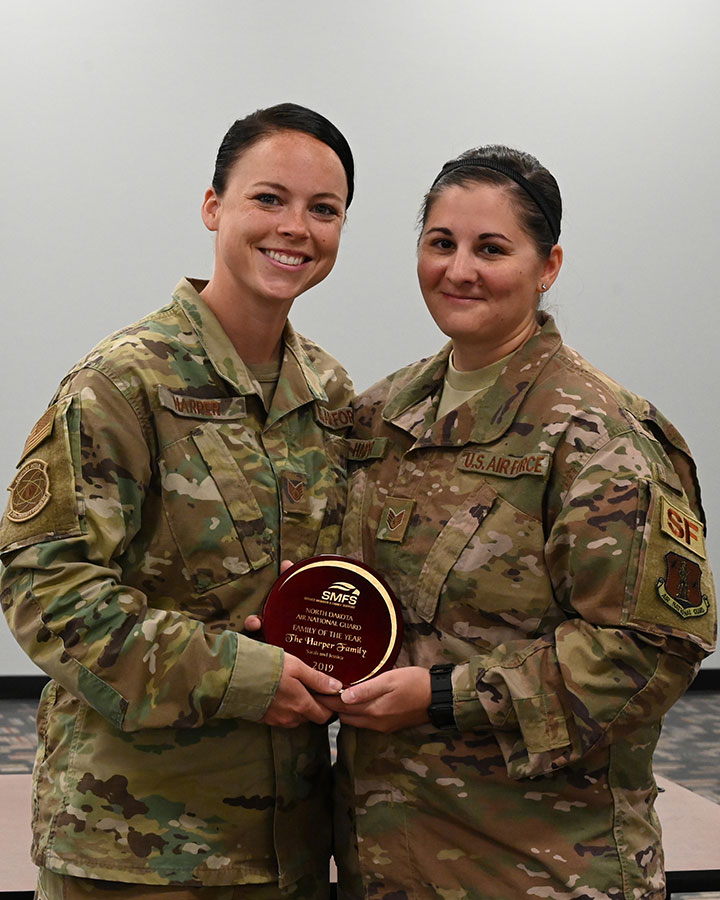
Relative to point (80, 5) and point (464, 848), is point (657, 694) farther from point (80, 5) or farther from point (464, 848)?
point (80, 5)

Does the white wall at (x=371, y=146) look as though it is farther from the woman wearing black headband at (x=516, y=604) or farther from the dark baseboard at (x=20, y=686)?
the woman wearing black headband at (x=516, y=604)

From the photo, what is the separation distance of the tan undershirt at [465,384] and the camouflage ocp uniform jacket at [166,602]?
0.26 m

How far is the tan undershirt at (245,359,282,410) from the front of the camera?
1.99m

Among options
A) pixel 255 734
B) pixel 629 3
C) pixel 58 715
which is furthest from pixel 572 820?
pixel 629 3

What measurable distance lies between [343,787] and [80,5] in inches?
172

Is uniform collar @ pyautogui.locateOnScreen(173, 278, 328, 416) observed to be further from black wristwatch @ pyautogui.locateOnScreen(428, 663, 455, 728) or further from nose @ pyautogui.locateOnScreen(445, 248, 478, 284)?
black wristwatch @ pyautogui.locateOnScreen(428, 663, 455, 728)

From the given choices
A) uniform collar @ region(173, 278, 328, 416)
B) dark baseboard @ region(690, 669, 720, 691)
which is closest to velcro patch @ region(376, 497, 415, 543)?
uniform collar @ region(173, 278, 328, 416)

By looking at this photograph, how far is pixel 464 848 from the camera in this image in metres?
1.80

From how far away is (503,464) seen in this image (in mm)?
1821

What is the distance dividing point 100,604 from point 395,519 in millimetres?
512

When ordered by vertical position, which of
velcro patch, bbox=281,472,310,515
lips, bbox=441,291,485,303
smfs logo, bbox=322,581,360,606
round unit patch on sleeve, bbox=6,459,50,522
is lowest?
smfs logo, bbox=322,581,360,606

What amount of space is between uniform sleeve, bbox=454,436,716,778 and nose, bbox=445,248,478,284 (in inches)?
14.6

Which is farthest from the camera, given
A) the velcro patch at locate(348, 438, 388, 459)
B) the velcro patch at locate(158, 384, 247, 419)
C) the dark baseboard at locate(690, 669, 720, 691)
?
the dark baseboard at locate(690, 669, 720, 691)

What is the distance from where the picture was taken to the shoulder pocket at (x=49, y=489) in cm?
169
